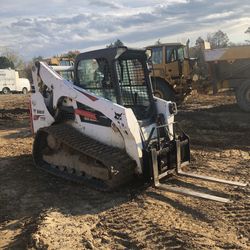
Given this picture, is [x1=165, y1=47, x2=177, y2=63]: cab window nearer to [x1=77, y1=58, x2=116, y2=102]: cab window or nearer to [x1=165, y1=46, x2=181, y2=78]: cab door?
[x1=165, y1=46, x2=181, y2=78]: cab door

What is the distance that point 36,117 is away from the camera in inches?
326

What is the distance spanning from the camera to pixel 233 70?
14.2 meters

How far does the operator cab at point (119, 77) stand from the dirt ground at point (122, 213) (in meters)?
1.42

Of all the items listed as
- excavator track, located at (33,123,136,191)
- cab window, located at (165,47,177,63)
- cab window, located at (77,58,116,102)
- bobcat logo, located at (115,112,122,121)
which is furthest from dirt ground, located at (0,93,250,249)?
cab window, located at (165,47,177,63)

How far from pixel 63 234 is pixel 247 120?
342 inches

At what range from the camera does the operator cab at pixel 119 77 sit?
6.91m

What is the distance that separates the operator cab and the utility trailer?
7150 mm

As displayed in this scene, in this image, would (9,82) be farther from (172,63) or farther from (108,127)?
(108,127)

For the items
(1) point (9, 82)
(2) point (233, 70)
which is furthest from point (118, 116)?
(1) point (9, 82)

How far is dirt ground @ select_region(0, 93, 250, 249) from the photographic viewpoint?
4.90m

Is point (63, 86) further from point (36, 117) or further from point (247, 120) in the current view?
point (247, 120)

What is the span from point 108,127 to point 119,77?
2.95ft

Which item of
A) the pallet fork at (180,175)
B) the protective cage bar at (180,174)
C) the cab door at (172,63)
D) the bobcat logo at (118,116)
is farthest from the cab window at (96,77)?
the cab door at (172,63)

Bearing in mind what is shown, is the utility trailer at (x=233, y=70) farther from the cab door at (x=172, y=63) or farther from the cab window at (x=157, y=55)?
the cab window at (x=157, y=55)
